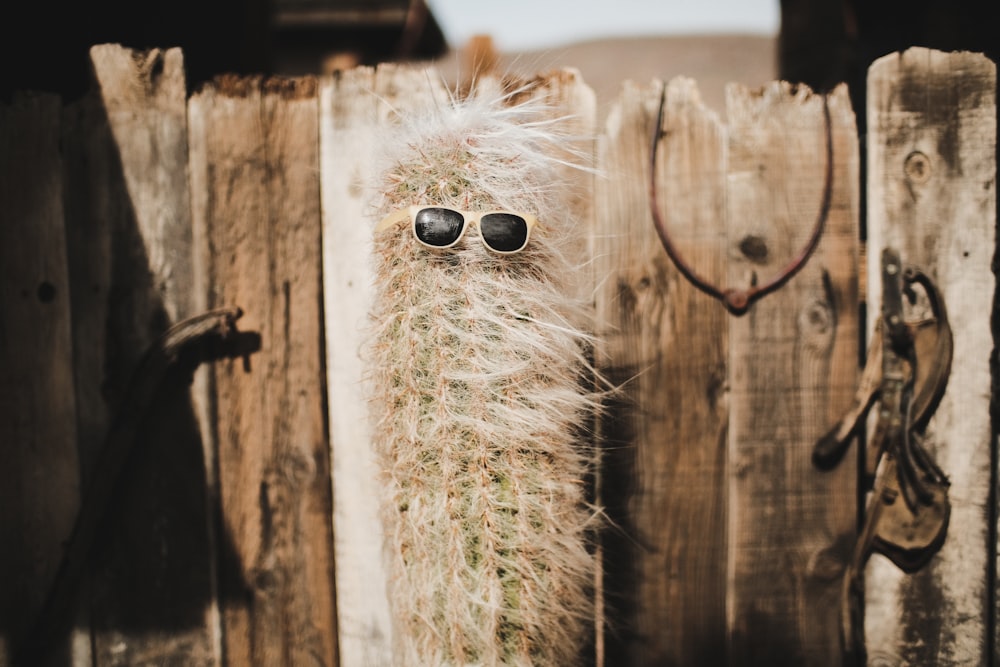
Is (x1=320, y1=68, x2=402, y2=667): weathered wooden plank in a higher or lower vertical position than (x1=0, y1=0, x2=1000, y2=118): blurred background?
lower

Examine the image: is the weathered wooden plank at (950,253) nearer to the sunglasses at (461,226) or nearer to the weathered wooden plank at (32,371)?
the sunglasses at (461,226)

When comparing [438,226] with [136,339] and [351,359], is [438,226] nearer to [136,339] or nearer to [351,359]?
[351,359]

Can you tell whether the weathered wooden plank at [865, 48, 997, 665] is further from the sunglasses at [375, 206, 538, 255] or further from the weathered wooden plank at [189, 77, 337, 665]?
the weathered wooden plank at [189, 77, 337, 665]

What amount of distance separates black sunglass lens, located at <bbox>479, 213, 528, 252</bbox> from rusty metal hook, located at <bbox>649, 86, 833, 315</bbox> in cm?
45

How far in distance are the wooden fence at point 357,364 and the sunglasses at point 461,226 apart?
35cm

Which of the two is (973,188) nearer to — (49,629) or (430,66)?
(430,66)

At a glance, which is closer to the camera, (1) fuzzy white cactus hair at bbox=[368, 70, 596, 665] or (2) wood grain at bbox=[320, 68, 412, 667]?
(1) fuzzy white cactus hair at bbox=[368, 70, 596, 665]

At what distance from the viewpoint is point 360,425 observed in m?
1.26

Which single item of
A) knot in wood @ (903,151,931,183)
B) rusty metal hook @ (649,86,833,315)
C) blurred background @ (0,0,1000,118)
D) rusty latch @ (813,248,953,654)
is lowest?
rusty latch @ (813,248,953,654)

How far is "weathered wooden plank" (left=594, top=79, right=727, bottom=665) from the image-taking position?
1.22m

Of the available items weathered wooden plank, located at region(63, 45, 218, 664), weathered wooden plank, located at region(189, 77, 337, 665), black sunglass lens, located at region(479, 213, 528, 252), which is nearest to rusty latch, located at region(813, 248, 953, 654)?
black sunglass lens, located at region(479, 213, 528, 252)

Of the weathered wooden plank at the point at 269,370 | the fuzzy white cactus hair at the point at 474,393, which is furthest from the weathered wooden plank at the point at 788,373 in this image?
the weathered wooden plank at the point at 269,370

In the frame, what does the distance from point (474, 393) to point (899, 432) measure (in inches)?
36.1

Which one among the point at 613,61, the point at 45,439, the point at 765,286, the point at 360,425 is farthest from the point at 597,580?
the point at 613,61
